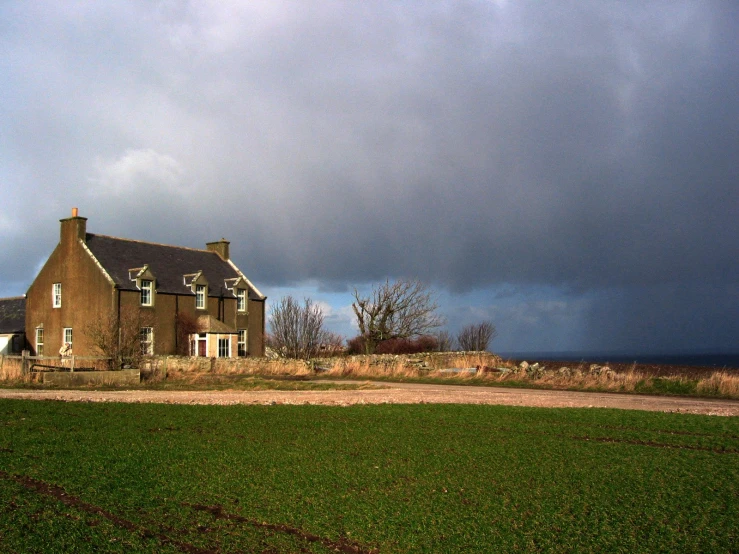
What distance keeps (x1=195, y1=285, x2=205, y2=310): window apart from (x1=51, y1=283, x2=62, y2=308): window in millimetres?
8861

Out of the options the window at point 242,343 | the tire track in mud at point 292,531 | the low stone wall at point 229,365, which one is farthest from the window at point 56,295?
the tire track in mud at point 292,531

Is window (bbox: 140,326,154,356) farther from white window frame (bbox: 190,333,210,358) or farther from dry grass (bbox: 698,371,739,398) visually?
dry grass (bbox: 698,371,739,398)

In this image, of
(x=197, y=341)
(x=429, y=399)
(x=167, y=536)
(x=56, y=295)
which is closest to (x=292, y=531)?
(x=167, y=536)

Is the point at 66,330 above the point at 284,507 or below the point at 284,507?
above

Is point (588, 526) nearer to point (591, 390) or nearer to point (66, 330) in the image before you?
point (591, 390)

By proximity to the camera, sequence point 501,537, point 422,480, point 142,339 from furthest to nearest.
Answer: point 142,339 < point 422,480 < point 501,537

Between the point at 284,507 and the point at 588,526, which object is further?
the point at 284,507

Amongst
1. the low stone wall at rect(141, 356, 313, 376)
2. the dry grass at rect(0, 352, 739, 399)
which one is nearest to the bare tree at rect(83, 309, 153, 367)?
the low stone wall at rect(141, 356, 313, 376)

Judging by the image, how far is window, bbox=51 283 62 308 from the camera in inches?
1770

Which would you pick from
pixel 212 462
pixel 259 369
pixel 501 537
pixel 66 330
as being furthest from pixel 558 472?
pixel 66 330

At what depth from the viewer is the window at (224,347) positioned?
46875mm

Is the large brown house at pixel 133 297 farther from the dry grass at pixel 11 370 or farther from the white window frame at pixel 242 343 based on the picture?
the dry grass at pixel 11 370

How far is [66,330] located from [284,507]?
40.5 m

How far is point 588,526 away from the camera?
310 inches
